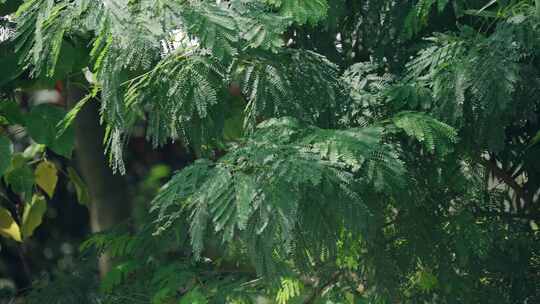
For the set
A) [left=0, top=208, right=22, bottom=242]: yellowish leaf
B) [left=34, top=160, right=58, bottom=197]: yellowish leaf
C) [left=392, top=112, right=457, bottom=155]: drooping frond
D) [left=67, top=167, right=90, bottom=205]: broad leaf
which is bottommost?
[left=0, top=208, right=22, bottom=242]: yellowish leaf

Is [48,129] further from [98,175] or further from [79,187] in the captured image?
[79,187]

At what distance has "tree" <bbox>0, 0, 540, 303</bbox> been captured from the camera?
6.77 ft

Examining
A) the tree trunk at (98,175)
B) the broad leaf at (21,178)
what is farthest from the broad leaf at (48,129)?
the broad leaf at (21,178)

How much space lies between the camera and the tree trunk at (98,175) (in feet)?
10.8

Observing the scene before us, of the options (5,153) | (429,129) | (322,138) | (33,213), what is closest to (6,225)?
(33,213)

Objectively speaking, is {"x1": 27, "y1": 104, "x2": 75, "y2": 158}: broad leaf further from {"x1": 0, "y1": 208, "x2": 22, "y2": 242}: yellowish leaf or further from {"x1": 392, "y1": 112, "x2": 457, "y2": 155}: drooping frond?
{"x1": 392, "y1": 112, "x2": 457, "y2": 155}: drooping frond

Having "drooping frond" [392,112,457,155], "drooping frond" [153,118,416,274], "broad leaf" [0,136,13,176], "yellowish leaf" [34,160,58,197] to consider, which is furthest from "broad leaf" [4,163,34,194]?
"drooping frond" [392,112,457,155]

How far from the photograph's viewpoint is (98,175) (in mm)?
3322

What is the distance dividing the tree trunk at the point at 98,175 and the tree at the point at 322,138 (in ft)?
0.64

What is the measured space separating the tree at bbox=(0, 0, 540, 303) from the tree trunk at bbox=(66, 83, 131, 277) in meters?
0.19

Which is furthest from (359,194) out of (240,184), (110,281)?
(110,281)

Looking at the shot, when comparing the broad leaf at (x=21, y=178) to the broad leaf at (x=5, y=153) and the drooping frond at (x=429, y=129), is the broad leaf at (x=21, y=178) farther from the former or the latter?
the drooping frond at (x=429, y=129)

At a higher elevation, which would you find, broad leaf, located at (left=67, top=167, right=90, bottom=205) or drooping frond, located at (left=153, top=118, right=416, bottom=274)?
drooping frond, located at (left=153, top=118, right=416, bottom=274)

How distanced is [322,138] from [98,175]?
1464 millimetres
